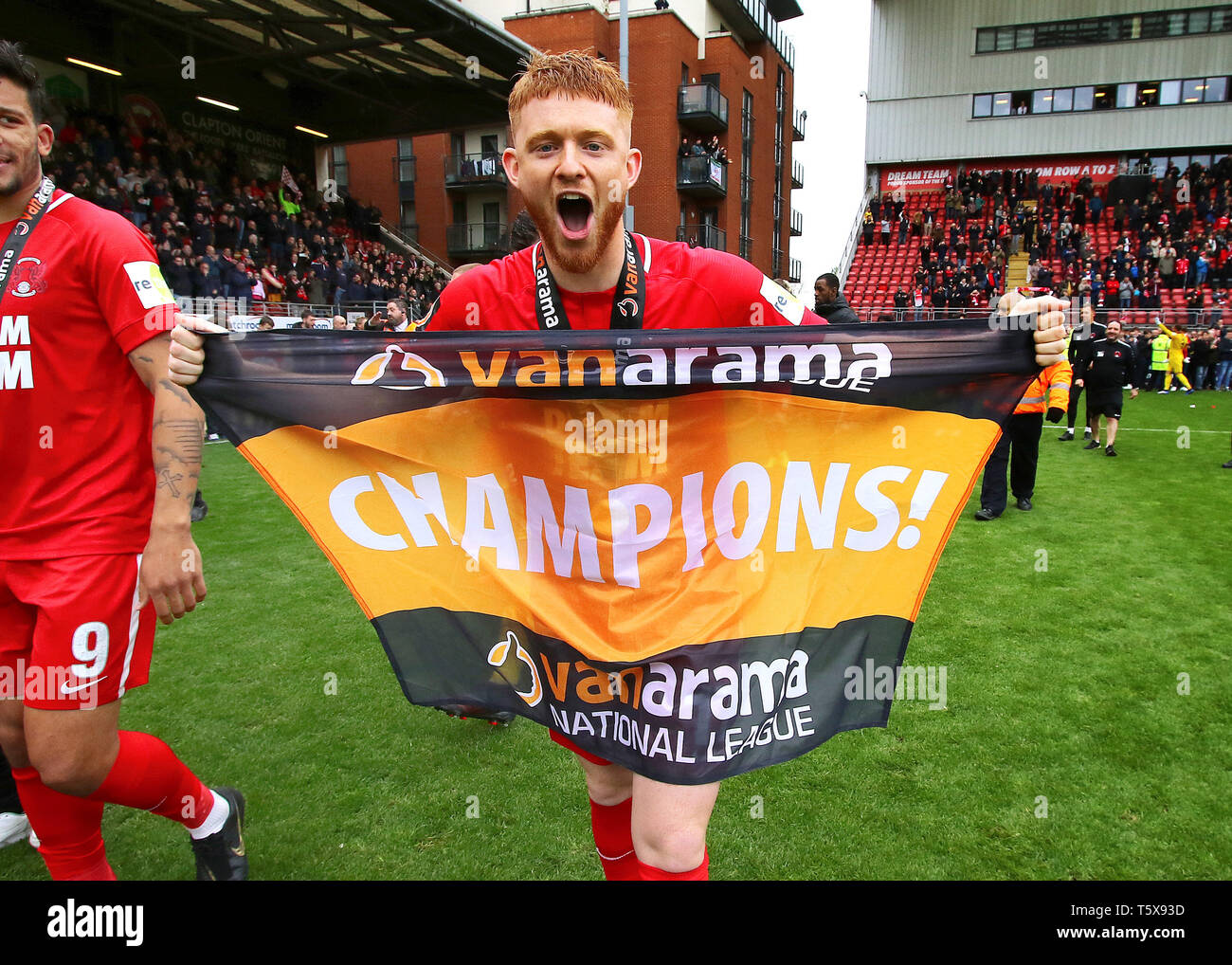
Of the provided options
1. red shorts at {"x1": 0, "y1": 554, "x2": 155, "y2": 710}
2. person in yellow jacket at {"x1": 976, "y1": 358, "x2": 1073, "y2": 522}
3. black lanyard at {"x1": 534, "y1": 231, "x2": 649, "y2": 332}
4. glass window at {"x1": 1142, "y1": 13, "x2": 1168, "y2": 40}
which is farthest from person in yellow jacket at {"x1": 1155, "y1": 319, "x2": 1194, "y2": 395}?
red shorts at {"x1": 0, "y1": 554, "x2": 155, "y2": 710}

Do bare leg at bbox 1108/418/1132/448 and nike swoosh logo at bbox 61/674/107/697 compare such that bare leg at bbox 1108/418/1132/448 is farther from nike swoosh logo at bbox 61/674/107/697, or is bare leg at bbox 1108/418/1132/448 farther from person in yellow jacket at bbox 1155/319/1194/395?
nike swoosh logo at bbox 61/674/107/697

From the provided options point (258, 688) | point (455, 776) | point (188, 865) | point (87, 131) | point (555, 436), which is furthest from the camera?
point (87, 131)

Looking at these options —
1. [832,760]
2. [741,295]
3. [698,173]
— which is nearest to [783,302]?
[741,295]

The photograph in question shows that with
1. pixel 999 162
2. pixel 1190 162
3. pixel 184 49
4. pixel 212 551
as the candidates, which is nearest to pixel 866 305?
pixel 999 162

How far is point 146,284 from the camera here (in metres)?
2.40

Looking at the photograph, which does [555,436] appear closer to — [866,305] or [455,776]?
[455,776]

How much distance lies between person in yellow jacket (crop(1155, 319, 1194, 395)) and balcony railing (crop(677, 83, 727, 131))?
1801 centimetres

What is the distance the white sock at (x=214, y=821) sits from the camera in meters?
A: 2.82

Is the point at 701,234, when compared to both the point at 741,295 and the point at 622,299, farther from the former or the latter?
the point at 622,299

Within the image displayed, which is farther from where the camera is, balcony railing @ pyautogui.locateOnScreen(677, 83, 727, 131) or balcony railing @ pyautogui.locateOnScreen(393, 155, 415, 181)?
balcony railing @ pyautogui.locateOnScreen(393, 155, 415, 181)

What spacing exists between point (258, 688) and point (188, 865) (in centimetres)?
153

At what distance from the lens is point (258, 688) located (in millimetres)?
4523

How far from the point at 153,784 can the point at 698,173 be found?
110 feet

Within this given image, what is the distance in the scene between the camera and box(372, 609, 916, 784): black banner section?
2.12 meters
